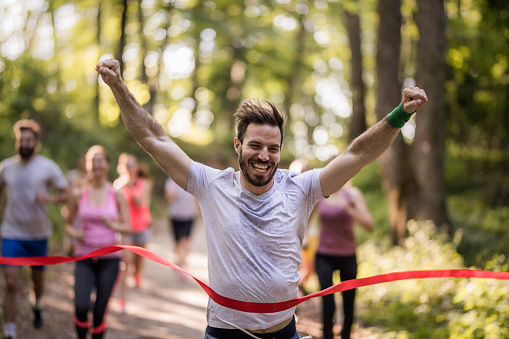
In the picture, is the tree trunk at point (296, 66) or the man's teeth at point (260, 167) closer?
the man's teeth at point (260, 167)

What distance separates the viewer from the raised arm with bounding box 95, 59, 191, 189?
2867 mm

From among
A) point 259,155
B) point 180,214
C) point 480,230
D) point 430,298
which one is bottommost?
point 430,298

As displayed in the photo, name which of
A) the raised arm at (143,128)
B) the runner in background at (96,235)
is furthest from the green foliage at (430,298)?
the raised arm at (143,128)

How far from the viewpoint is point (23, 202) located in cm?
615

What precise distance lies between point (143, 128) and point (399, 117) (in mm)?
1364

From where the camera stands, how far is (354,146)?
288 centimetres

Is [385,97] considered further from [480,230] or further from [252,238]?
[252,238]

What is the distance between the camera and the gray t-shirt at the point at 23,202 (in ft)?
20.1

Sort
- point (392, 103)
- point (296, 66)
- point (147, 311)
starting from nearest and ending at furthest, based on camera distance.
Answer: point (147, 311), point (392, 103), point (296, 66)

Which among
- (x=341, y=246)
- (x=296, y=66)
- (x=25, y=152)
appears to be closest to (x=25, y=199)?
(x=25, y=152)

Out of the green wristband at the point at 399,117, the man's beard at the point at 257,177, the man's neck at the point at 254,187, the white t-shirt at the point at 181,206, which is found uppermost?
the green wristband at the point at 399,117

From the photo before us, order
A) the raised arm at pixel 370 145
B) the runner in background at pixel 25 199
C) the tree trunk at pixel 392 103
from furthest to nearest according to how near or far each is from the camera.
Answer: the tree trunk at pixel 392 103
the runner in background at pixel 25 199
the raised arm at pixel 370 145

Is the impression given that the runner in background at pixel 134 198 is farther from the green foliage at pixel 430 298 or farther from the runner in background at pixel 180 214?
the green foliage at pixel 430 298

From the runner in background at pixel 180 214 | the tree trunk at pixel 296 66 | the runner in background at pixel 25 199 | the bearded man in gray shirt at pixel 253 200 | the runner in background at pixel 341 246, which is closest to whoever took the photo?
the bearded man in gray shirt at pixel 253 200
